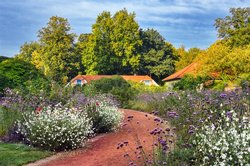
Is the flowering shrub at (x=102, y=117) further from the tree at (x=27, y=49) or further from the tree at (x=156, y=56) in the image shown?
the tree at (x=27, y=49)

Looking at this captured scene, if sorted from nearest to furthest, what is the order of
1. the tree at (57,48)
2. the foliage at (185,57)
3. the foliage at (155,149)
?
the foliage at (155,149), the tree at (57,48), the foliage at (185,57)


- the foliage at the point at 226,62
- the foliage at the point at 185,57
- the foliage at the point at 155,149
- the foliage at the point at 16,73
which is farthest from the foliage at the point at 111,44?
the foliage at the point at 155,149

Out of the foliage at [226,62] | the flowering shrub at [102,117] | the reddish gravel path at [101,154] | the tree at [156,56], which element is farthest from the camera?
the tree at [156,56]

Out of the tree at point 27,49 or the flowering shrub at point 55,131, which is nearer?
the flowering shrub at point 55,131

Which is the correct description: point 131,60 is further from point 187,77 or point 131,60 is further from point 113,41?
point 187,77

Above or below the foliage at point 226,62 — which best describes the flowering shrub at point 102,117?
below

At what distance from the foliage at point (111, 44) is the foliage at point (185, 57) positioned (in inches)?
299

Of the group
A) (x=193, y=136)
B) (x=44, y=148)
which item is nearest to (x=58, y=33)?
(x=44, y=148)

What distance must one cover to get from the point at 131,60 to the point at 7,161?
47.1m

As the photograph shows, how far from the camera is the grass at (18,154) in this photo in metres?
7.36

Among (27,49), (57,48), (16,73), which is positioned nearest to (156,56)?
(57,48)

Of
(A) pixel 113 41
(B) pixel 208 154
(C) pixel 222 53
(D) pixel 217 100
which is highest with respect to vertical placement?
(A) pixel 113 41

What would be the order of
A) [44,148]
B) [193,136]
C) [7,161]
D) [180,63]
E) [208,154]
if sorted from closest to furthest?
1. [208,154]
2. [193,136]
3. [7,161]
4. [44,148]
5. [180,63]

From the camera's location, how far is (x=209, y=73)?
1259 inches
